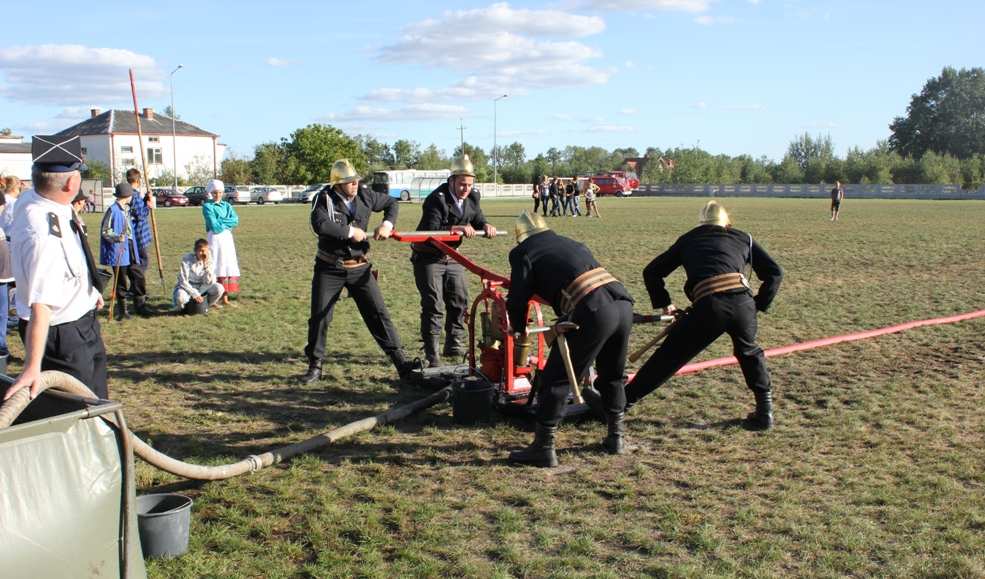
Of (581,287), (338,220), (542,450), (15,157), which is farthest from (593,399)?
(15,157)

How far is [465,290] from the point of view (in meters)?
8.88

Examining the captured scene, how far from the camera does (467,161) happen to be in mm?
8148

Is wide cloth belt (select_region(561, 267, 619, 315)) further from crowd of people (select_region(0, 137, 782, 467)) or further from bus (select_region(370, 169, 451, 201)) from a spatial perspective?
bus (select_region(370, 169, 451, 201))

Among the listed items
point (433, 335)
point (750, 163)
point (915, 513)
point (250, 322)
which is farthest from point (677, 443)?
point (750, 163)

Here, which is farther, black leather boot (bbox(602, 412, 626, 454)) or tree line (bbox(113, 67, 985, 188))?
tree line (bbox(113, 67, 985, 188))

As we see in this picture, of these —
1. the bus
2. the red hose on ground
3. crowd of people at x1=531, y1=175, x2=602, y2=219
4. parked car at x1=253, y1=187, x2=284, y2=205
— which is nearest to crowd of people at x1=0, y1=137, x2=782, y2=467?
the red hose on ground

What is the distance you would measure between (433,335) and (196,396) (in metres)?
2.33

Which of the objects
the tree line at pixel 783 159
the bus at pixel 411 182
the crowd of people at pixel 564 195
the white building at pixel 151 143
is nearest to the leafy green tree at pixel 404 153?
the tree line at pixel 783 159

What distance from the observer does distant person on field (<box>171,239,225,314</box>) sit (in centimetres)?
1160

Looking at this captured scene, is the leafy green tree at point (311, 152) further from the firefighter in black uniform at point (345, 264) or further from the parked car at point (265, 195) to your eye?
the firefighter in black uniform at point (345, 264)

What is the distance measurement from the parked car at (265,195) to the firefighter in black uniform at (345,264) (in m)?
58.5

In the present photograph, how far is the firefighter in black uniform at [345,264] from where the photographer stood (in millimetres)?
7512

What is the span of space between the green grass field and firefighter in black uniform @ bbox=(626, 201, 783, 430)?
44 centimetres

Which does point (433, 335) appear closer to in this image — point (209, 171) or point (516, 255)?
point (516, 255)
